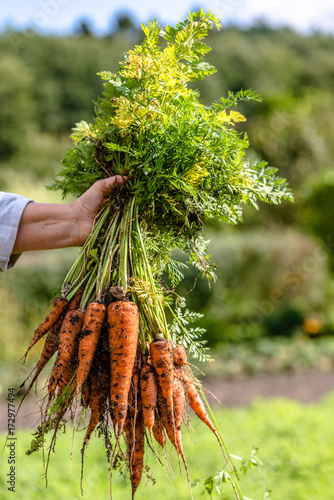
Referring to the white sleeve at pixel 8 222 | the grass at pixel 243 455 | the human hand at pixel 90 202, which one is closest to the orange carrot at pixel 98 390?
the human hand at pixel 90 202

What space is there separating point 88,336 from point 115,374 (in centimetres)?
17

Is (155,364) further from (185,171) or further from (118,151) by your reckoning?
(118,151)

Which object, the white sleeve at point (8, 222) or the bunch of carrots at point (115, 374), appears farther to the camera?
the white sleeve at point (8, 222)

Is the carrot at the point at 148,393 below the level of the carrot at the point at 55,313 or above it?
below

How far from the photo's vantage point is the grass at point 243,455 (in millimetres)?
3631

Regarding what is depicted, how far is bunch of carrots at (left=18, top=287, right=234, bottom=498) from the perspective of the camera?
1672 millimetres

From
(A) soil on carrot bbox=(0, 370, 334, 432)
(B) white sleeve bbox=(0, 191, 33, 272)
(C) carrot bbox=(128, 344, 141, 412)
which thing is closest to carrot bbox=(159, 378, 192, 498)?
(C) carrot bbox=(128, 344, 141, 412)

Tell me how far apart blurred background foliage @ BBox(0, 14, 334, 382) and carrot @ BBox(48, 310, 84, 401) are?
0.26 metres

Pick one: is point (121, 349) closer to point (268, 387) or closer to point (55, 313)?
point (55, 313)

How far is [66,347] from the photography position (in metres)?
1.75

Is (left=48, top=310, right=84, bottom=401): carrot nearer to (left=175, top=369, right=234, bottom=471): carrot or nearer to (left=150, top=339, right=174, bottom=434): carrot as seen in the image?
(left=150, top=339, right=174, bottom=434): carrot

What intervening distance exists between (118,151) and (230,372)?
5.89 meters

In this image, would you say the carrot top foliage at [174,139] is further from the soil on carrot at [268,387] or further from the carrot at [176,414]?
the soil on carrot at [268,387]

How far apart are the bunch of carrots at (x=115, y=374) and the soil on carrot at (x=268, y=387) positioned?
4356 millimetres
